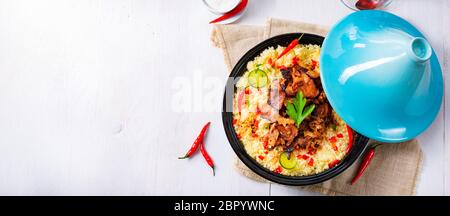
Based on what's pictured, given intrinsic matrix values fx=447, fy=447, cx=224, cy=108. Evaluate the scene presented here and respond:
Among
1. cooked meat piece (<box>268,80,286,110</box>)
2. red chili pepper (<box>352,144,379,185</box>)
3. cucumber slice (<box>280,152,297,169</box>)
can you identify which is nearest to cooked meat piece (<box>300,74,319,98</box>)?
cooked meat piece (<box>268,80,286,110</box>)

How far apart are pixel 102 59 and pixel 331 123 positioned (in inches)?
55.9

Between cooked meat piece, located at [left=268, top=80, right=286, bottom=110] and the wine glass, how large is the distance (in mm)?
686

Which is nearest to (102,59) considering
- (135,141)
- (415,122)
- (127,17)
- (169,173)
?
(127,17)

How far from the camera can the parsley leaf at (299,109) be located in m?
2.20

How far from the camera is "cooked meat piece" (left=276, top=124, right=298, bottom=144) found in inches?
88.4

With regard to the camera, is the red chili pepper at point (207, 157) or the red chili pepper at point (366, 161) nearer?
the red chili pepper at point (366, 161)

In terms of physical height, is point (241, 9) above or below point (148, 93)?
above

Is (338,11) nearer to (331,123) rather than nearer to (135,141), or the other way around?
(331,123)

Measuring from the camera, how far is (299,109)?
2.21 m

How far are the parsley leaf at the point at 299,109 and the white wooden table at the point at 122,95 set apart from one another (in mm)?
522

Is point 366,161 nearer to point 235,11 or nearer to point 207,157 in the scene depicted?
point 207,157

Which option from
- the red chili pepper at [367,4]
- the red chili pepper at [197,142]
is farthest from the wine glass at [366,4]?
the red chili pepper at [197,142]

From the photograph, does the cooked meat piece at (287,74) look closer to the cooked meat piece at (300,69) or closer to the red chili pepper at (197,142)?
the cooked meat piece at (300,69)

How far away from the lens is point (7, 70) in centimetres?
281
